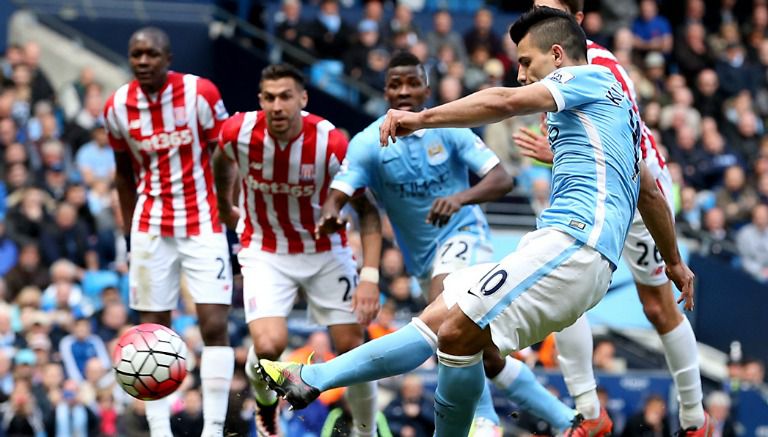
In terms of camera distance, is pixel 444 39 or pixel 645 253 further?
pixel 444 39

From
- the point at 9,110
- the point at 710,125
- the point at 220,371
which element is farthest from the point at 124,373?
the point at 710,125

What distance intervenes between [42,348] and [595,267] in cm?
827

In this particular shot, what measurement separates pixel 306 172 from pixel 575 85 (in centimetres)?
300

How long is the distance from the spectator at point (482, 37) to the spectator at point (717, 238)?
3.97 metres

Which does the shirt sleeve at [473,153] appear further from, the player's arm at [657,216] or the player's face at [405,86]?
the player's arm at [657,216]

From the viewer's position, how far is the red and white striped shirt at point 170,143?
1039 cm

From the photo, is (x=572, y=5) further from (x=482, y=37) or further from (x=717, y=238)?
(x=482, y=37)

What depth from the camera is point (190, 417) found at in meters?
12.4

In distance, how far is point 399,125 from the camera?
739cm

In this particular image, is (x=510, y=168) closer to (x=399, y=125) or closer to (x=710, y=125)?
(x=710, y=125)

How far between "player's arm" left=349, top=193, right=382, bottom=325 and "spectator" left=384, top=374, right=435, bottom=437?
14.2 feet

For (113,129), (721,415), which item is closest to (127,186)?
(113,129)

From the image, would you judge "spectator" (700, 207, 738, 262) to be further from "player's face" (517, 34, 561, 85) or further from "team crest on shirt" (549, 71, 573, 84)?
"team crest on shirt" (549, 71, 573, 84)

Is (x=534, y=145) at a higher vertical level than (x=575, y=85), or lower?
lower
